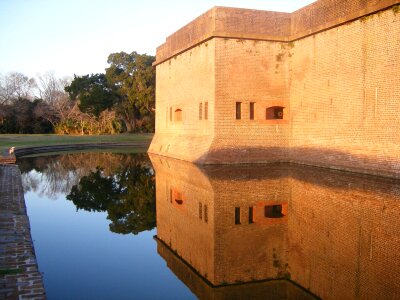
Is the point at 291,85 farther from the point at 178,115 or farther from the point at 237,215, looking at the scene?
the point at 237,215

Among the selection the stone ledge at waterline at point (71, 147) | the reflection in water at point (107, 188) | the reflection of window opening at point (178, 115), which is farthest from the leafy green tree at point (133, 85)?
the reflection in water at point (107, 188)

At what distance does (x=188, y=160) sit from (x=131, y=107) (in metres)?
22.8

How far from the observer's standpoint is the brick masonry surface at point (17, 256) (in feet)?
13.3

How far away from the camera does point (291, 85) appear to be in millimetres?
18031

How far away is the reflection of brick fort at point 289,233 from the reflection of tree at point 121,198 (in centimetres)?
30

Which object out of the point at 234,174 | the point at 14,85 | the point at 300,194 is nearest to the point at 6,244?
the point at 300,194

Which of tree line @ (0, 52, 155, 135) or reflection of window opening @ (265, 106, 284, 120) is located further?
tree line @ (0, 52, 155, 135)

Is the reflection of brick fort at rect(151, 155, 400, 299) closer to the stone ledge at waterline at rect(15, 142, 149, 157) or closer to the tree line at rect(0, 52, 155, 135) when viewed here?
the stone ledge at waterline at rect(15, 142, 149, 157)

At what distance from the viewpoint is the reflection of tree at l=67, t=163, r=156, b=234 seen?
772 centimetres

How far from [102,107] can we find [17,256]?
3598 cm

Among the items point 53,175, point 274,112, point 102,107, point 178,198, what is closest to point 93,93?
point 102,107

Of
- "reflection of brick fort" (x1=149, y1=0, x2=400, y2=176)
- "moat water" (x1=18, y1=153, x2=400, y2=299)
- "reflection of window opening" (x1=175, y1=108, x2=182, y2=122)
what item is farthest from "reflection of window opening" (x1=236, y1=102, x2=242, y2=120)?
"moat water" (x1=18, y1=153, x2=400, y2=299)

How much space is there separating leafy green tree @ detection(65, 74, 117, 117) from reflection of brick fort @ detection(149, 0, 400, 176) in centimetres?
2116

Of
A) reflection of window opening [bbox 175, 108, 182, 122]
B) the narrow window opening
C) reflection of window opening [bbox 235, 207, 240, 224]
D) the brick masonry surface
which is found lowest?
the narrow window opening
